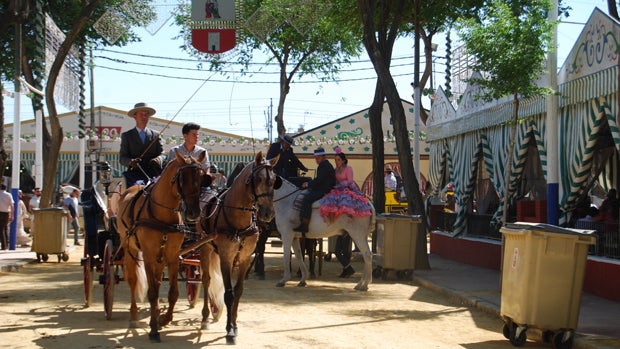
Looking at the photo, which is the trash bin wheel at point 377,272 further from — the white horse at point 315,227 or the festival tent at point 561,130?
the festival tent at point 561,130

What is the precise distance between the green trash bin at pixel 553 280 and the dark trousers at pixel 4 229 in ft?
56.9

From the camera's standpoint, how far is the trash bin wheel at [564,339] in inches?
379

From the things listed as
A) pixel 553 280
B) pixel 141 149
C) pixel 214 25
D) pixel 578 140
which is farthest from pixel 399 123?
pixel 553 280

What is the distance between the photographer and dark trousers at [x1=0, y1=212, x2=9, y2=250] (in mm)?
23125

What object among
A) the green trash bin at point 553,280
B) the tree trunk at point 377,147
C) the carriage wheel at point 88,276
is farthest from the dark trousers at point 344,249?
the green trash bin at point 553,280

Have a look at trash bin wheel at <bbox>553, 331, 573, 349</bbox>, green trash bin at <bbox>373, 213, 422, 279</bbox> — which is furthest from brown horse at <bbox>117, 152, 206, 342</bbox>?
green trash bin at <bbox>373, 213, 422, 279</bbox>

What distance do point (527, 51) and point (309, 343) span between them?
26.1 ft

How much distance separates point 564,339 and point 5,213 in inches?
699

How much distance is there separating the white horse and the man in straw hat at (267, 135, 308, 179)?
2.54ft

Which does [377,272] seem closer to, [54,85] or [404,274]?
[404,274]

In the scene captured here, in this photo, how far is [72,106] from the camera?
2572 cm

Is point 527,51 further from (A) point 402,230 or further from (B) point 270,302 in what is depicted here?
(B) point 270,302

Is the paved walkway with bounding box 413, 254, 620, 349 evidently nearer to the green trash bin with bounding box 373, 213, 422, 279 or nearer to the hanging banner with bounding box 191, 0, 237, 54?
the green trash bin with bounding box 373, 213, 422, 279

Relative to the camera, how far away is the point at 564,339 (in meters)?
Answer: 9.62
